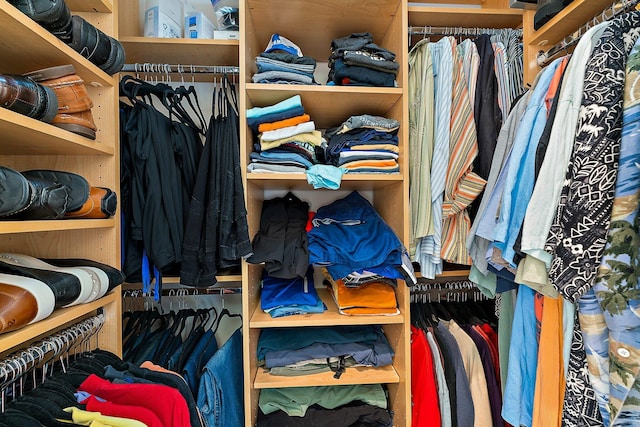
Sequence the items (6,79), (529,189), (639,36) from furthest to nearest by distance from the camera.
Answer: (529,189) → (639,36) → (6,79)

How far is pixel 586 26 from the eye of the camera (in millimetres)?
1023

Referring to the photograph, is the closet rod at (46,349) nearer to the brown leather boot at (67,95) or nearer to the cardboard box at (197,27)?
the brown leather boot at (67,95)

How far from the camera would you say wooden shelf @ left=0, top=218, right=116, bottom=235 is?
2.10ft

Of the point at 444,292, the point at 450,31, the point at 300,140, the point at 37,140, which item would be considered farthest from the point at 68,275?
the point at 450,31

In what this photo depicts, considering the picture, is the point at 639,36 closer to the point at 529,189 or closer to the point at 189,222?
the point at 529,189

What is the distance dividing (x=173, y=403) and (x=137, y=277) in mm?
606

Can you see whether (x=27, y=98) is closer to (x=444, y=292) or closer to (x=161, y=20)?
(x=161, y=20)

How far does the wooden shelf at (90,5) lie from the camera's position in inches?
40.2

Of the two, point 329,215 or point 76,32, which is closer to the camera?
point 76,32

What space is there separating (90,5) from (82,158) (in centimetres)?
47

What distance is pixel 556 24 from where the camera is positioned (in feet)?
3.69

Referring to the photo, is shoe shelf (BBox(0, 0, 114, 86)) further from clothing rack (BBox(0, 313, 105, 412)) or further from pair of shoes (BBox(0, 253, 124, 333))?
clothing rack (BBox(0, 313, 105, 412))

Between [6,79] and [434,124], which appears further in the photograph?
[434,124]

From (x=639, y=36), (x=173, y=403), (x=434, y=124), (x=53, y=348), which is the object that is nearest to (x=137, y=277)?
(x=53, y=348)
